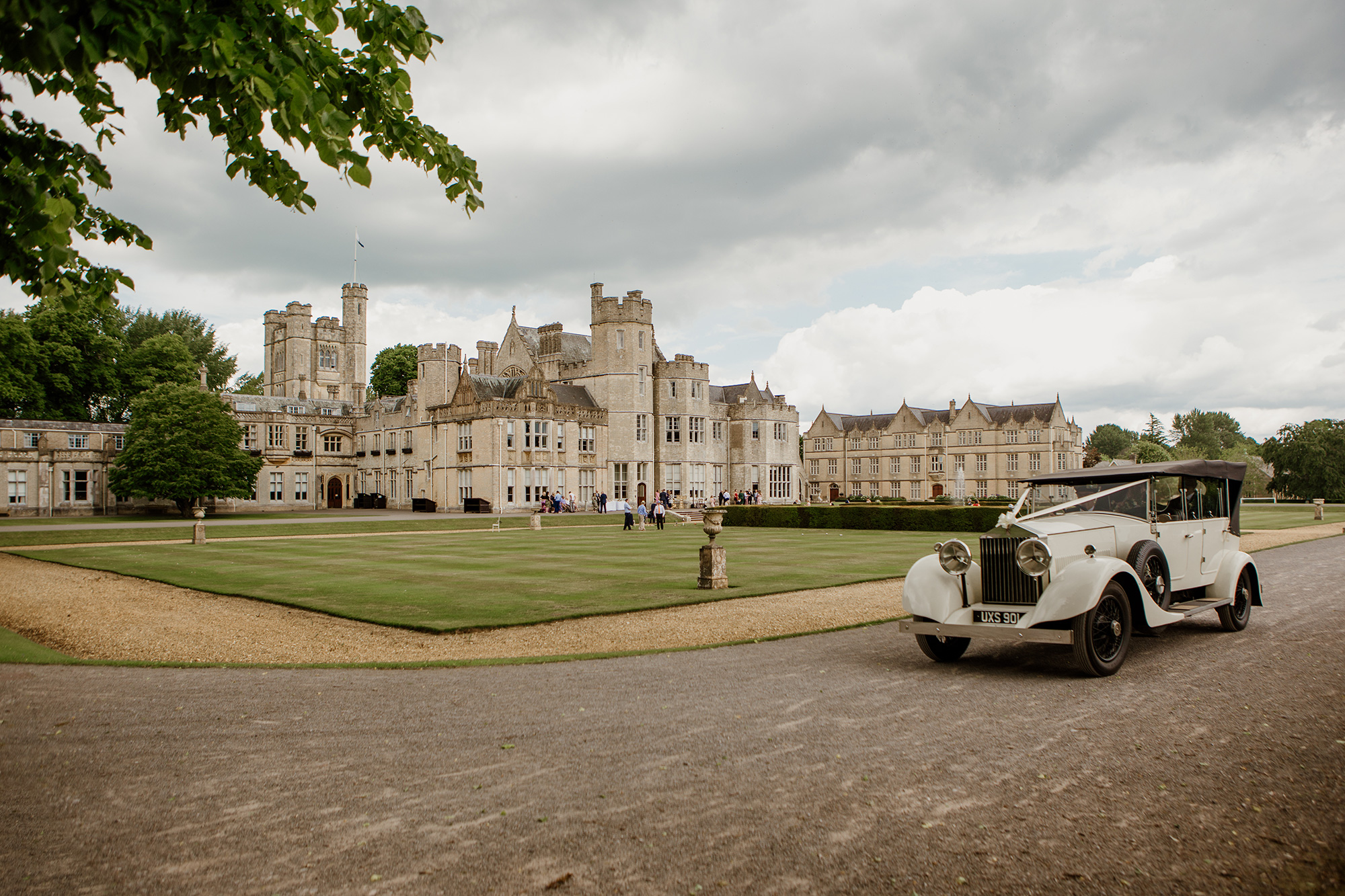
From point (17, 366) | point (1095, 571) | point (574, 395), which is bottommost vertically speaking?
point (1095, 571)

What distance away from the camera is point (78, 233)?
264 inches

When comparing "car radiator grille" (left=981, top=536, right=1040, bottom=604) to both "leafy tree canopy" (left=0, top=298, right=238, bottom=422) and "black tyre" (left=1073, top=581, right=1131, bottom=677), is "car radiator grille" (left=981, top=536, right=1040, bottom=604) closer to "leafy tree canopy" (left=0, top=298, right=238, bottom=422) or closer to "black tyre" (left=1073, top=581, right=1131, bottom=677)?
"black tyre" (left=1073, top=581, right=1131, bottom=677)

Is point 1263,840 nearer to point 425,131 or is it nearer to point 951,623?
point 951,623

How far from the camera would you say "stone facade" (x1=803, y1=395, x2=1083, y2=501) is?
8094 cm

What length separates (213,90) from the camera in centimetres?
488

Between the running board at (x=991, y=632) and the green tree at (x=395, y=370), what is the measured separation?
77.4 m

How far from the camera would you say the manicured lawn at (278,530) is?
29359mm

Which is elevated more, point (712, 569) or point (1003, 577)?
point (1003, 577)

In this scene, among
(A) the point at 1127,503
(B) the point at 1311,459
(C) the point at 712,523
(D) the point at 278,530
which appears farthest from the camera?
(B) the point at 1311,459

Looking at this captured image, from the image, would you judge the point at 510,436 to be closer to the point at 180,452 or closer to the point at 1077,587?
the point at 180,452

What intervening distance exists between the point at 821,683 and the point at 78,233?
23.9 feet

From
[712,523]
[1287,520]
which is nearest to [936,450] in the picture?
[1287,520]

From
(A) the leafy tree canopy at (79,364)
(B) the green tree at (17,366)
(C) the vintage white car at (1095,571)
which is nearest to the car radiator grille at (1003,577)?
(C) the vintage white car at (1095,571)

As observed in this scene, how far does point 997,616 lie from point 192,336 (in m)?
79.3
